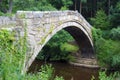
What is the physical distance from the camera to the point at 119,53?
1969 centimetres

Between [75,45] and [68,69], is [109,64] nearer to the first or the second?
[68,69]

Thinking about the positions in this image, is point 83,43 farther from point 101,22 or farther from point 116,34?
point 101,22

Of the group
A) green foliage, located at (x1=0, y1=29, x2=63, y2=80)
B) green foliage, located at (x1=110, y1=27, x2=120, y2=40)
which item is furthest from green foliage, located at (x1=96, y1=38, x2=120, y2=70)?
green foliage, located at (x1=0, y1=29, x2=63, y2=80)

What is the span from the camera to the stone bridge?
32.0 ft

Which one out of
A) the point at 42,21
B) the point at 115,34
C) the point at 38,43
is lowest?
the point at 115,34

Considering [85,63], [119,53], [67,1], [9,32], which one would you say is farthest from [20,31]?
[67,1]

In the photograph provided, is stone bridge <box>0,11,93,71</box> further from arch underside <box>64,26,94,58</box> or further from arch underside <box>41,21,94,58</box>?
arch underside <box>64,26,94,58</box>

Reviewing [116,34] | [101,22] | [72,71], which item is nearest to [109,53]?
[116,34]

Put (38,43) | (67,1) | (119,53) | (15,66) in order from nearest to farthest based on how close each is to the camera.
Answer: (15,66)
(38,43)
(119,53)
(67,1)

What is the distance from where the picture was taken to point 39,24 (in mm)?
11906

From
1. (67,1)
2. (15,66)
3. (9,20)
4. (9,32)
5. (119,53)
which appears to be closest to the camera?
(15,66)

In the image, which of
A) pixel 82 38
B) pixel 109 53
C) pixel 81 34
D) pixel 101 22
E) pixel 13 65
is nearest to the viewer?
pixel 13 65

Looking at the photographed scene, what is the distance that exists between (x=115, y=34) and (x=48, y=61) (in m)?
5.20

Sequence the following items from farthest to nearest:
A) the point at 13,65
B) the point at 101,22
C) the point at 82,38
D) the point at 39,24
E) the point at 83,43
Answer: the point at 101,22
the point at 83,43
the point at 82,38
the point at 39,24
the point at 13,65
